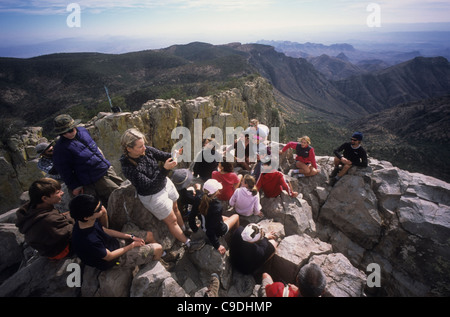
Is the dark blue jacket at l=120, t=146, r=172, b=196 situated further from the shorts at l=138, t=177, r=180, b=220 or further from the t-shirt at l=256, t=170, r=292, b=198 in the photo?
the t-shirt at l=256, t=170, r=292, b=198

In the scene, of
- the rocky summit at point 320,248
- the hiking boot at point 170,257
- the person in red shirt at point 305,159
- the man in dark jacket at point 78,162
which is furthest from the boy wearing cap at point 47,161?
the person in red shirt at point 305,159

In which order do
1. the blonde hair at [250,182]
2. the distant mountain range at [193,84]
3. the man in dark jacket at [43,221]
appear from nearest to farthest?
the man in dark jacket at [43,221]
the blonde hair at [250,182]
the distant mountain range at [193,84]

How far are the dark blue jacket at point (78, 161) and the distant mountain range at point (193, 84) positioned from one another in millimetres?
34124

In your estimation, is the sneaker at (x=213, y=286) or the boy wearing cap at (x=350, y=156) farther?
the boy wearing cap at (x=350, y=156)

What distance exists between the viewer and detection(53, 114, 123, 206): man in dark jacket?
436 cm

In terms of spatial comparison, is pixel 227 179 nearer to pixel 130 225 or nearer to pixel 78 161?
pixel 130 225

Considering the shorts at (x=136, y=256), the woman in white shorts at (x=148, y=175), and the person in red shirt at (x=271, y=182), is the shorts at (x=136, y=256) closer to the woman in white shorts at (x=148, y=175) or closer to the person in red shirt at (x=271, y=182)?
the woman in white shorts at (x=148, y=175)

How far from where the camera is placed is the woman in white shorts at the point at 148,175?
405 centimetres

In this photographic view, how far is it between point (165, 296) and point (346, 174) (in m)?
8.34

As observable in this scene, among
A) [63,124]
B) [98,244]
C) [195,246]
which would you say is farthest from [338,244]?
[63,124]

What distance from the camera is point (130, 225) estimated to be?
4.96 meters

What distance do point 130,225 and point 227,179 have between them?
3.00m

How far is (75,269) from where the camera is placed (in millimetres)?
4145
